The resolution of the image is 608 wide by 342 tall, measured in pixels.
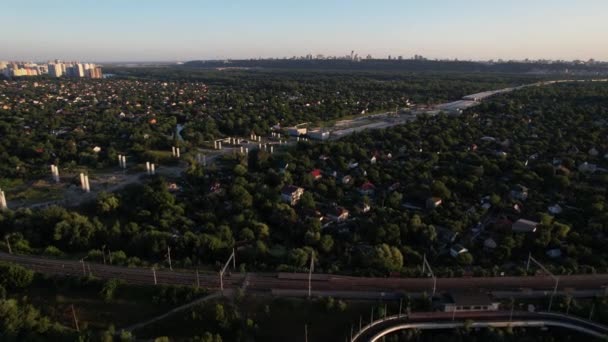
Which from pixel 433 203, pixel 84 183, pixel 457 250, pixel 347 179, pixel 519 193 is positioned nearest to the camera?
pixel 457 250

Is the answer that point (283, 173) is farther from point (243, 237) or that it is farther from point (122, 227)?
point (122, 227)

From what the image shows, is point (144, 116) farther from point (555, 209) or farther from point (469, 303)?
point (469, 303)

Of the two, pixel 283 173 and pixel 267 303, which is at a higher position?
→ pixel 283 173

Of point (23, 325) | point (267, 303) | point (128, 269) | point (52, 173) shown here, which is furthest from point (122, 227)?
point (52, 173)

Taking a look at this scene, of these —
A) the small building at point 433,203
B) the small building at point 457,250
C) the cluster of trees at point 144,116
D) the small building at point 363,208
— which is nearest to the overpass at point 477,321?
the small building at point 457,250

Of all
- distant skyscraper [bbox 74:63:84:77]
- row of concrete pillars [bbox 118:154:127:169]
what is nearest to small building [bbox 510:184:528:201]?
row of concrete pillars [bbox 118:154:127:169]

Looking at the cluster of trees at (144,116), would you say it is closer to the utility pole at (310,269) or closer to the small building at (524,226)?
the utility pole at (310,269)

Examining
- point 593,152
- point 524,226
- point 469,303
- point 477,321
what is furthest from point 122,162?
point 593,152
